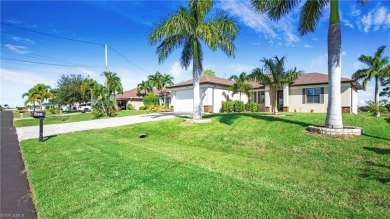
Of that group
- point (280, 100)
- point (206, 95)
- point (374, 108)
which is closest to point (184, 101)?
point (206, 95)

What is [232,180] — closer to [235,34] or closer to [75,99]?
[235,34]

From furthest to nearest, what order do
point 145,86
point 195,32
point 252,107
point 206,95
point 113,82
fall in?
1. point 145,86
2. point 113,82
3. point 252,107
4. point 206,95
5. point 195,32

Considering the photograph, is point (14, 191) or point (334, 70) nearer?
point (14, 191)

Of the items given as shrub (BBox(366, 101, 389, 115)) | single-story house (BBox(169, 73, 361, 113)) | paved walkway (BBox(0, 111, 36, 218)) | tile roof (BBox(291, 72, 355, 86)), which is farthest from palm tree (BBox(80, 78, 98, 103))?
shrub (BBox(366, 101, 389, 115))

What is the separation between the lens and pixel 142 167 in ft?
19.7

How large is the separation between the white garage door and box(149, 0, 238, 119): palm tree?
13.0 meters

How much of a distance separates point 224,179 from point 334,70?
7.33 m

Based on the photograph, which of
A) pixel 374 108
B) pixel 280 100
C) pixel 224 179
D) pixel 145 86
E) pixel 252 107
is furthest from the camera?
pixel 145 86

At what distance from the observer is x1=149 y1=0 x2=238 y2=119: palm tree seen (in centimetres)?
1307

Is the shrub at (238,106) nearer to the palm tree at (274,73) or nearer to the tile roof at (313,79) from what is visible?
the tile roof at (313,79)

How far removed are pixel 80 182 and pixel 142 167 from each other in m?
1.51

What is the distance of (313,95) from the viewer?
24109 millimetres

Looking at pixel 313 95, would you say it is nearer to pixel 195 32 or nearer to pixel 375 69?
pixel 375 69

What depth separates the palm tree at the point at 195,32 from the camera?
13070 millimetres
